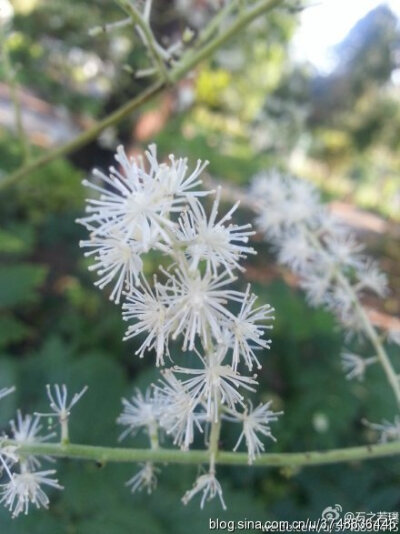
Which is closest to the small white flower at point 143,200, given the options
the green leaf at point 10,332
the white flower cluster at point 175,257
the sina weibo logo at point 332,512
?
the white flower cluster at point 175,257

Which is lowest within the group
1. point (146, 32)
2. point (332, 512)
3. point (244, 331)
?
point (332, 512)

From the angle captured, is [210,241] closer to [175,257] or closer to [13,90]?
[175,257]

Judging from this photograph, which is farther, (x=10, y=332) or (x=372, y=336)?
(x=10, y=332)

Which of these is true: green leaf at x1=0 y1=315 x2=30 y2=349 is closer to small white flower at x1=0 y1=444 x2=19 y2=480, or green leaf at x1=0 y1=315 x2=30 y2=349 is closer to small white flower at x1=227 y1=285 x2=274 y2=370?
small white flower at x1=0 y1=444 x2=19 y2=480

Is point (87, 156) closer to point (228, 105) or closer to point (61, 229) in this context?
point (61, 229)

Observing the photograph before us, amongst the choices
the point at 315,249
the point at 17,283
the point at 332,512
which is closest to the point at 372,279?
the point at 315,249

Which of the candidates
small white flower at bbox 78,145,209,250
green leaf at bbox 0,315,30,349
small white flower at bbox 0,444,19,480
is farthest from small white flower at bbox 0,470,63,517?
green leaf at bbox 0,315,30,349
